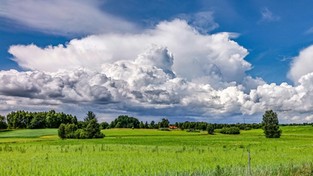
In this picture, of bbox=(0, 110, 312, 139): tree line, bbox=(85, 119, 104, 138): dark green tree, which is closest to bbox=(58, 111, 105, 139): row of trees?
bbox=(85, 119, 104, 138): dark green tree

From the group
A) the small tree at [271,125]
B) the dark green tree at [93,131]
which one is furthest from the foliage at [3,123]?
the small tree at [271,125]

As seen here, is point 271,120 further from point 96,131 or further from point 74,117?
point 74,117

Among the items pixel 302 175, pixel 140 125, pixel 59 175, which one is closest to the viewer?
pixel 302 175

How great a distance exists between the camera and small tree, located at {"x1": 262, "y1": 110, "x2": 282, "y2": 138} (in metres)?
108

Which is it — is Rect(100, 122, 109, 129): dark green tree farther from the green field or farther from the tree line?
the green field

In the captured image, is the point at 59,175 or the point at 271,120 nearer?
the point at 59,175

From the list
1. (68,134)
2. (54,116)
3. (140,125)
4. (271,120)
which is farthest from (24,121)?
(271,120)

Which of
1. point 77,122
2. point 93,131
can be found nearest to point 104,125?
point 77,122

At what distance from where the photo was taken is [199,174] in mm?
16625

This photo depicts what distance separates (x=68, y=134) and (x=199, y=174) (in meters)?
93.8

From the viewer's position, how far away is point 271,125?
109750 mm

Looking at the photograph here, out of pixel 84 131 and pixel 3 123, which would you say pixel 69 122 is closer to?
pixel 3 123

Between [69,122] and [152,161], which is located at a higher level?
[69,122]

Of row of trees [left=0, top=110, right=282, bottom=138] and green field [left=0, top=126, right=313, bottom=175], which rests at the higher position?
row of trees [left=0, top=110, right=282, bottom=138]
